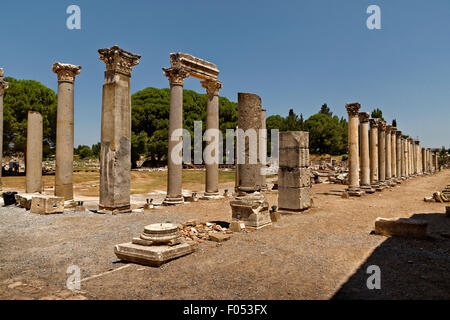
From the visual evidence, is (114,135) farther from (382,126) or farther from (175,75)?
(382,126)

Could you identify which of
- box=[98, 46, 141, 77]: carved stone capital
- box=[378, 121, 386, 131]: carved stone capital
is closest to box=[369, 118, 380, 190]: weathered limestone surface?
box=[378, 121, 386, 131]: carved stone capital

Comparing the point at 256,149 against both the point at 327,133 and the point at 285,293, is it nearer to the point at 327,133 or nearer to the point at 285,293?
the point at 285,293

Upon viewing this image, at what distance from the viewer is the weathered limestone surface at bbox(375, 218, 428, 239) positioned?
778 cm

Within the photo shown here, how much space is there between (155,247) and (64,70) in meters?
10.4

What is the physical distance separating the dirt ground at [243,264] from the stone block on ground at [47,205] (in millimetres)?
1292

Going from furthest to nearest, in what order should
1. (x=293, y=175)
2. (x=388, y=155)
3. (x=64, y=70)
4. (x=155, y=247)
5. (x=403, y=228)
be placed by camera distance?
(x=388, y=155), (x=64, y=70), (x=293, y=175), (x=403, y=228), (x=155, y=247)

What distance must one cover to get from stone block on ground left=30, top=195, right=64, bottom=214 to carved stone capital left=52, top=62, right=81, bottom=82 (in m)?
5.21

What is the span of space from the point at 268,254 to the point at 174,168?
8906 millimetres

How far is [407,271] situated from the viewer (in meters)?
5.43

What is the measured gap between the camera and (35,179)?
14.7m

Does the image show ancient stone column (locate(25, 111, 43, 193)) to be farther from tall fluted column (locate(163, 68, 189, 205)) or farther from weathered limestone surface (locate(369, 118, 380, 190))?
weathered limestone surface (locate(369, 118, 380, 190))

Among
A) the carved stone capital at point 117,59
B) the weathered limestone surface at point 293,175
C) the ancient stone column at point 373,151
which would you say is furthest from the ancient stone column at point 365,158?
the carved stone capital at point 117,59

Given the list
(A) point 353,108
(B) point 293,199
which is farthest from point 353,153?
(B) point 293,199
